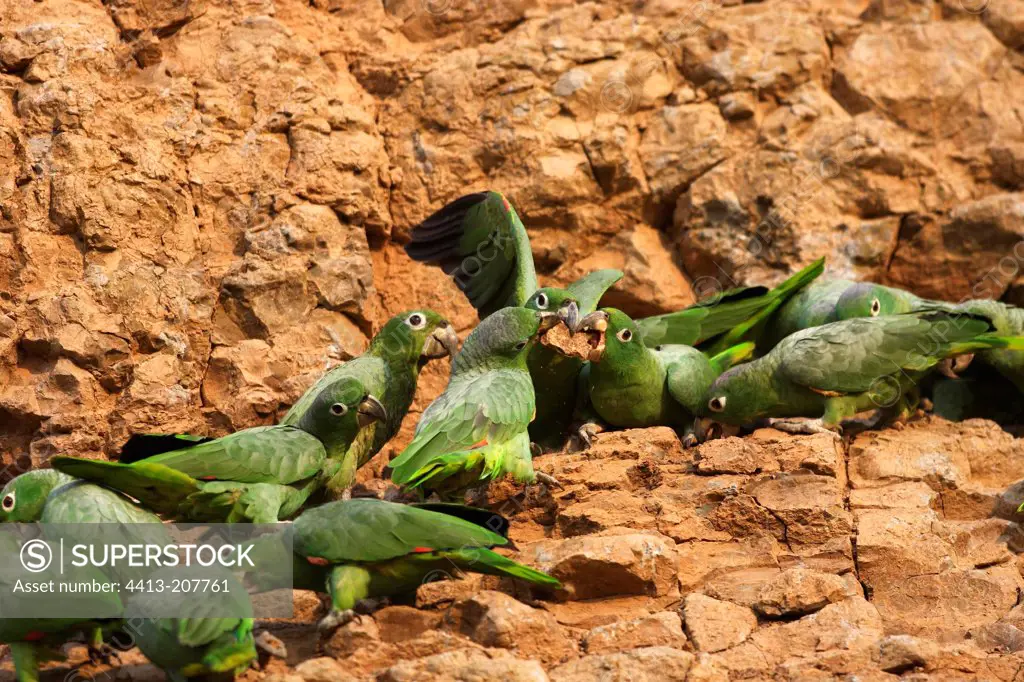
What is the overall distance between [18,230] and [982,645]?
6.31m

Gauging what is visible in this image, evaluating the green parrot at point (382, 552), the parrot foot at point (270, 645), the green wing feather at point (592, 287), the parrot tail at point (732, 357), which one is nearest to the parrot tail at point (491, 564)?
the green parrot at point (382, 552)

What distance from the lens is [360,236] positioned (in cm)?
927

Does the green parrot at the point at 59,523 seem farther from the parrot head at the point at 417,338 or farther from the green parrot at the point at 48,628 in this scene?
the parrot head at the point at 417,338

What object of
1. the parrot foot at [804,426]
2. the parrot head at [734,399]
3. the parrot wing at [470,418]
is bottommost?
the parrot foot at [804,426]

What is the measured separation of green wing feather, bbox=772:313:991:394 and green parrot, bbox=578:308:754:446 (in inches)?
22.9

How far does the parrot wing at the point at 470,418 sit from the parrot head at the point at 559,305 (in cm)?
53

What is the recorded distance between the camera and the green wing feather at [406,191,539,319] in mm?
8734

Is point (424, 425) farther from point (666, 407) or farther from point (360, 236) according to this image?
point (360, 236)

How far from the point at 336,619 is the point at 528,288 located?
3.71 metres

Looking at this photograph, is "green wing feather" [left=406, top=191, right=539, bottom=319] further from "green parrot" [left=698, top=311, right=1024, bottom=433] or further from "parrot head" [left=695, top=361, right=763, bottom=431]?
"green parrot" [left=698, top=311, right=1024, bottom=433]

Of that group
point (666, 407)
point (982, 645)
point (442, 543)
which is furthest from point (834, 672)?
point (666, 407)

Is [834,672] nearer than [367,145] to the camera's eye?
Yes

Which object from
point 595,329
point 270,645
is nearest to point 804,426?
point 595,329

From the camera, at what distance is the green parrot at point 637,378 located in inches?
309
